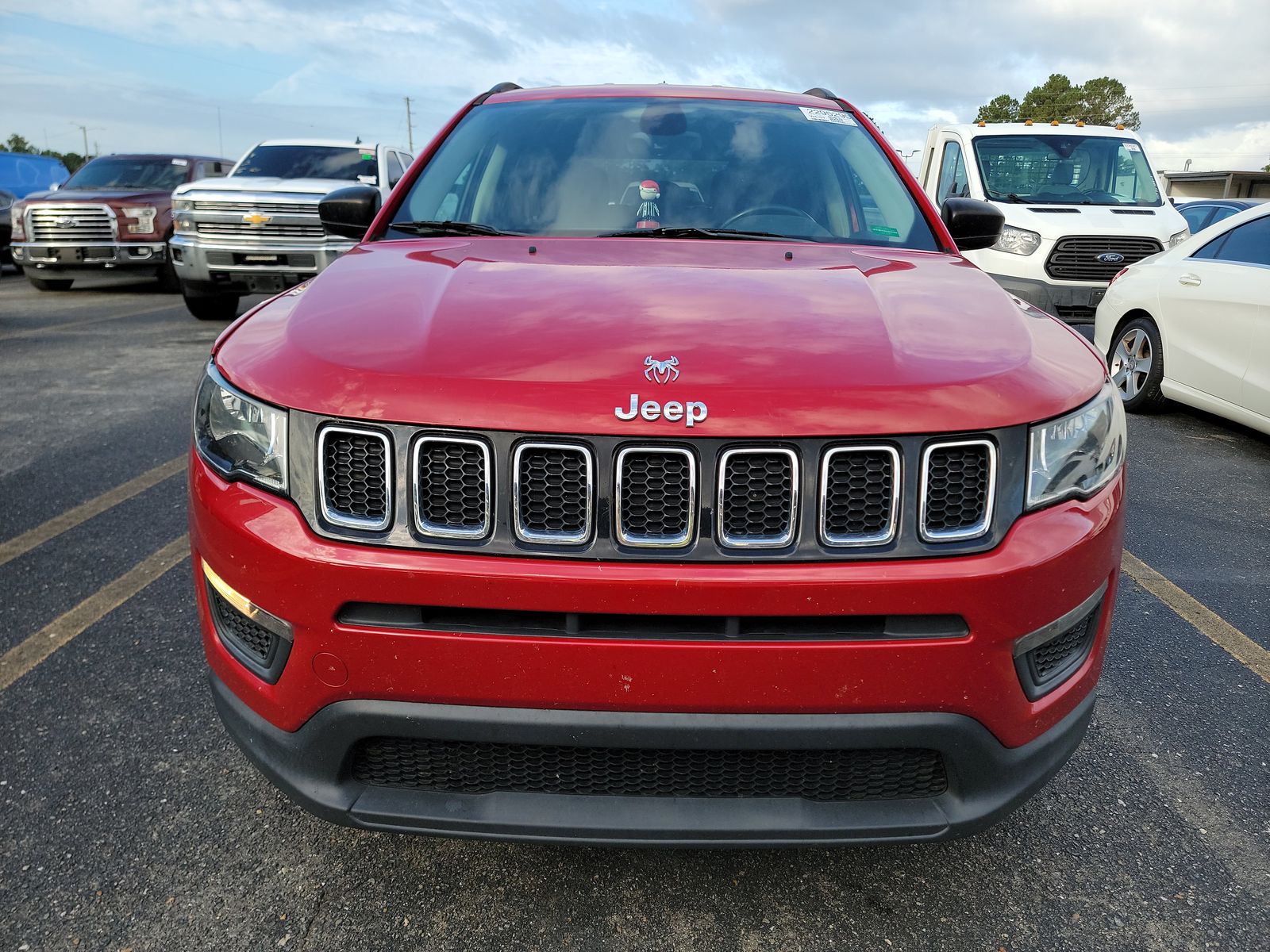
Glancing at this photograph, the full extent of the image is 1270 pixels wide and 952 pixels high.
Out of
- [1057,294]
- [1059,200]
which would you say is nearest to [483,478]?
[1057,294]

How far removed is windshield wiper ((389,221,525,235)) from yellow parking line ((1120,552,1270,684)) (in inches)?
85.0

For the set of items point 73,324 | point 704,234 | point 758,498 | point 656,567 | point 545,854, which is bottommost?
point 545,854

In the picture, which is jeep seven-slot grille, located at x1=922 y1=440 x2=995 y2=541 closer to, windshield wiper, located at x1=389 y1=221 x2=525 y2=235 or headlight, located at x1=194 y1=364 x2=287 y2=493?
headlight, located at x1=194 y1=364 x2=287 y2=493

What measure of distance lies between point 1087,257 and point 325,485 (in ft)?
28.8

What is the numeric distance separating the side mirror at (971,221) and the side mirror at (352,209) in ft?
6.05

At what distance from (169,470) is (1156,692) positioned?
174 inches

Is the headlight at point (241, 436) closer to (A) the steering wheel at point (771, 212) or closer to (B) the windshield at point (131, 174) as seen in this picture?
(A) the steering wheel at point (771, 212)

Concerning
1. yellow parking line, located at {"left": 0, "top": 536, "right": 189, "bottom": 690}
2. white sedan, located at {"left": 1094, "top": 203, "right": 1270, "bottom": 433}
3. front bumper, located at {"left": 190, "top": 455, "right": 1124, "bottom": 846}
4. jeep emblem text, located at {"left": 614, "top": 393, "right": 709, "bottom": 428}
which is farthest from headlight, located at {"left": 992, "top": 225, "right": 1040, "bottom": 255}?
jeep emblem text, located at {"left": 614, "top": 393, "right": 709, "bottom": 428}

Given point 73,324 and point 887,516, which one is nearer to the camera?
point 887,516

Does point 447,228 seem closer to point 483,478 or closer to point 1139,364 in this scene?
point 483,478

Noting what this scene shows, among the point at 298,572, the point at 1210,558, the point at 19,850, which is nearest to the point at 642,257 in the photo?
the point at 298,572

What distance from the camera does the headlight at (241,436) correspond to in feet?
5.66

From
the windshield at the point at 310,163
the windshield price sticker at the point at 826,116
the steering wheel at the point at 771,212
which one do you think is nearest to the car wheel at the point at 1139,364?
the windshield price sticker at the point at 826,116

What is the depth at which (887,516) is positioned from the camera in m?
1.64
